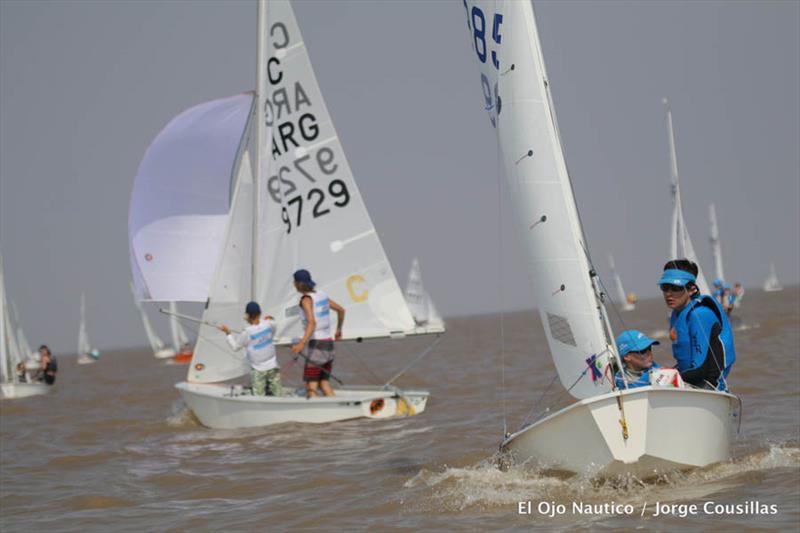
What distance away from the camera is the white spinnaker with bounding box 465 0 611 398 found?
6.87 meters

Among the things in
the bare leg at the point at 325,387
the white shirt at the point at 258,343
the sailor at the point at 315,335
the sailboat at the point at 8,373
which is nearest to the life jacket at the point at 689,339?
the sailor at the point at 315,335

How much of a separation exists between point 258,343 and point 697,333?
619 cm

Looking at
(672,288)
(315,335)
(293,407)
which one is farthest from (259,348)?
(672,288)

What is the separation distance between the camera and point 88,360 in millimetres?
71438

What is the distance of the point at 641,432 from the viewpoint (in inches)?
247

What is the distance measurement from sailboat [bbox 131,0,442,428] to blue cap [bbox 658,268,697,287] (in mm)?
6825

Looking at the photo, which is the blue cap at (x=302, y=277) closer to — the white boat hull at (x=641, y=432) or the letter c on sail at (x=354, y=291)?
the letter c on sail at (x=354, y=291)

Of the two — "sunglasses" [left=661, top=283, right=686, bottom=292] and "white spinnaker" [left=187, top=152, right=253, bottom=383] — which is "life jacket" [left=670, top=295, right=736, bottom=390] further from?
"white spinnaker" [left=187, top=152, right=253, bottom=383]

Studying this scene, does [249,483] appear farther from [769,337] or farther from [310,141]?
[769,337]

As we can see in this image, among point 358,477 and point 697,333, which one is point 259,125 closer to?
point 358,477

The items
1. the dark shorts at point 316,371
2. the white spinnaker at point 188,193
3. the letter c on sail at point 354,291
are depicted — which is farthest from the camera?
the white spinnaker at point 188,193

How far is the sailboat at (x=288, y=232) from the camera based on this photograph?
13.7 metres

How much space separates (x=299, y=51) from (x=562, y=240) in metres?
8.32

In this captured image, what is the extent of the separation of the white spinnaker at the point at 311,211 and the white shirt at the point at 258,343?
1.79 m
